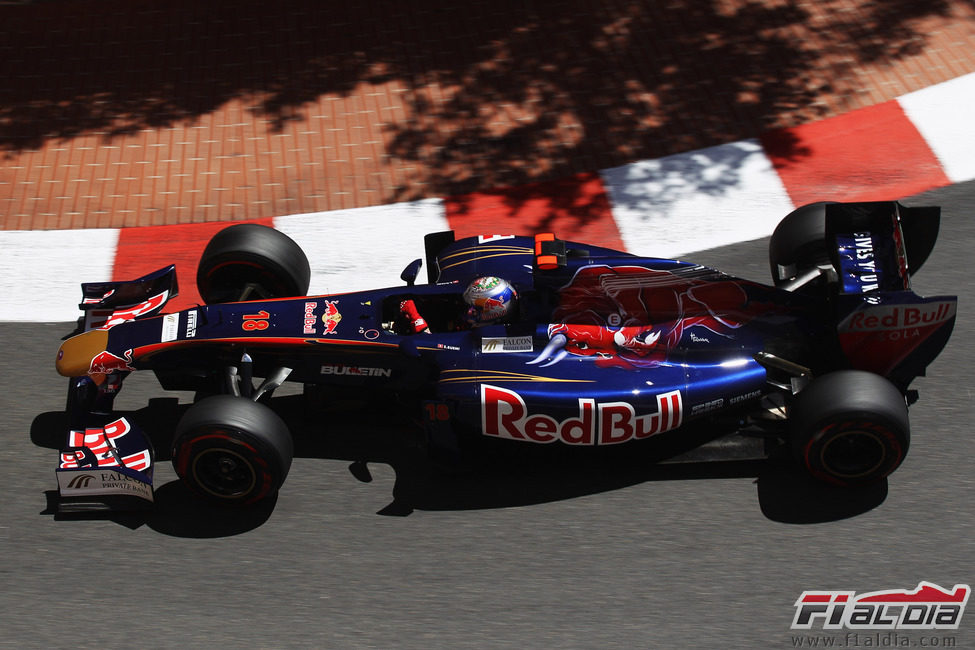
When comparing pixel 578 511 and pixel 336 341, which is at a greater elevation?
pixel 336 341

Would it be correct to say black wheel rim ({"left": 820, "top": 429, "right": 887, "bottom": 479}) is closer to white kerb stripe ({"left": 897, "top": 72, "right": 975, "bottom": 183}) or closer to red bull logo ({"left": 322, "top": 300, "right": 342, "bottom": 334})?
red bull logo ({"left": 322, "top": 300, "right": 342, "bottom": 334})

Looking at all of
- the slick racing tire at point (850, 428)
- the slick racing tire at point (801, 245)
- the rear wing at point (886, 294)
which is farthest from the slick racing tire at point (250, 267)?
the rear wing at point (886, 294)

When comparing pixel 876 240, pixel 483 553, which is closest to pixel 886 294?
pixel 876 240

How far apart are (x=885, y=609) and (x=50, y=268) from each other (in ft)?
20.0

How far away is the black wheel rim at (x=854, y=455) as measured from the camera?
17.9ft

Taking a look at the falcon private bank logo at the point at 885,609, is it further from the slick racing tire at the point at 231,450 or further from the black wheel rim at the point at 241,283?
the black wheel rim at the point at 241,283

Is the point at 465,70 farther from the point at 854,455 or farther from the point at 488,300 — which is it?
the point at 854,455

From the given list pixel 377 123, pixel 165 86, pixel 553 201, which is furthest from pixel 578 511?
pixel 165 86

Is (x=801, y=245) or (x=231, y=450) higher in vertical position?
(x=801, y=245)

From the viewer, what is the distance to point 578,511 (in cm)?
574

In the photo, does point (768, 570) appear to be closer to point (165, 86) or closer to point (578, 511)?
point (578, 511)

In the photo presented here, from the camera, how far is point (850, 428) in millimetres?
5328

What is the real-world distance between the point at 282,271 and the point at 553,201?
2489mm

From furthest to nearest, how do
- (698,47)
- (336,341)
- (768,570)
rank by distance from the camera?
1. (698,47)
2. (336,341)
3. (768,570)
